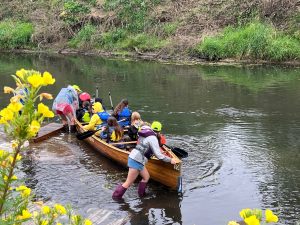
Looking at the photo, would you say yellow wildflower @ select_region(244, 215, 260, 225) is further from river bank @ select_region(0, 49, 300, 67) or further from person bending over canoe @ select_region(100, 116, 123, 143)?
river bank @ select_region(0, 49, 300, 67)

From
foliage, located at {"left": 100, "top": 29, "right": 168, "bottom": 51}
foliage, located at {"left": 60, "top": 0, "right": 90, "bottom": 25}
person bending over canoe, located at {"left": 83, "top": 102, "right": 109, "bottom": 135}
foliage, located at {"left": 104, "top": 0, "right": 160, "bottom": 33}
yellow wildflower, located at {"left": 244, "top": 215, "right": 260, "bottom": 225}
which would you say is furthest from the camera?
foliage, located at {"left": 60, "top": 0, "right": 90, "bottom": 25}

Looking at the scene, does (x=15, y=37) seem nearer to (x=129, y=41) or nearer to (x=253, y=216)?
(x=129, y=41)

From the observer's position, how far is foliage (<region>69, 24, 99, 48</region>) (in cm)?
3113

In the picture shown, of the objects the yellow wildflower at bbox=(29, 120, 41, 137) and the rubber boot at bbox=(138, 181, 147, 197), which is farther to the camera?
the rubber boot at bbox=(138, 181, 147, 197)

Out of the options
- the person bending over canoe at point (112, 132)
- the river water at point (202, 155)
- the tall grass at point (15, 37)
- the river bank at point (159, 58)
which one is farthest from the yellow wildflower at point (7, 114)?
the tall grass at point (15, 37)

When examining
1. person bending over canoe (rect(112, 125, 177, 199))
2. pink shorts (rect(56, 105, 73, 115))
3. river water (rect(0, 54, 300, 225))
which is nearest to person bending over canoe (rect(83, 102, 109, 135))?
river water (rect(0, 54, 300, 225))

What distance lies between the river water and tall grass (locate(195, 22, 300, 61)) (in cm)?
364

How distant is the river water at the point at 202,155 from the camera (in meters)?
7.80

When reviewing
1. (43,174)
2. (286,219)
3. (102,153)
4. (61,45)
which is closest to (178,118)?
(102,153)

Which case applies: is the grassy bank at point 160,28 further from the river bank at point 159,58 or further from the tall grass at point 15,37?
the river bank at point 159,58

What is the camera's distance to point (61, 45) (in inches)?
1277

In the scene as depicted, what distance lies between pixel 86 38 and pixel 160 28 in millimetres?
5201

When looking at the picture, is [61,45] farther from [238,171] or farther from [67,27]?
[238,171]

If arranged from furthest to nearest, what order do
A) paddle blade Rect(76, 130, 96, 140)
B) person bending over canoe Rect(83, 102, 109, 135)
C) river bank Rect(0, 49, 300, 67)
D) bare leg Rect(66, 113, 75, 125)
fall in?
river bank Rect(0, 49, 300, 67) → bare leg Rect(66, 113, 75, 125) → person bending over canoe Rect(83, 102, 109, 135) → paddle blade Rect(76, 130, 96, 140)
